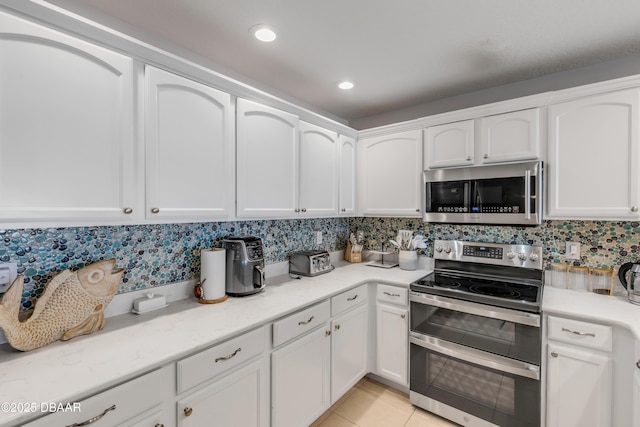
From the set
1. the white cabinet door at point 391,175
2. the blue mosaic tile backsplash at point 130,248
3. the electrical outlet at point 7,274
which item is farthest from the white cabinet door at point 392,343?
the electrical outlet at point 7,274

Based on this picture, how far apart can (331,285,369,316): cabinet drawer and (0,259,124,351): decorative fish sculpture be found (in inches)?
50.3

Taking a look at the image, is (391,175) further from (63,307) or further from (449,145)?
(63,307)

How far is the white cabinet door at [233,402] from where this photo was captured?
1.20 m

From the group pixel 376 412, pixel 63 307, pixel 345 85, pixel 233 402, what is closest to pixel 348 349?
pixel 376 412

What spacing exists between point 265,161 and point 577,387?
2.23 m

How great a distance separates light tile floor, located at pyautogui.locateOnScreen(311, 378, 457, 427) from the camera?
203 cm

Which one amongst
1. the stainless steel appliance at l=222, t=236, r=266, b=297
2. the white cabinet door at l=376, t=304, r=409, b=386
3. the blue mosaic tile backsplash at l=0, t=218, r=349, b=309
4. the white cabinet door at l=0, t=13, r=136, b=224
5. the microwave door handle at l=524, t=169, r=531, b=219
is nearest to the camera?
the white cabinet door at l=0, t=13, r=136, b=224

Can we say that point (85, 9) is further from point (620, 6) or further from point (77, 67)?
point (620, 6)

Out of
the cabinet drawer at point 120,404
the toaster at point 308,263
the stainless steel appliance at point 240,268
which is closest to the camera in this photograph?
the cabinet drawer at point 120,404

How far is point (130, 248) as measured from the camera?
1587 millimetres

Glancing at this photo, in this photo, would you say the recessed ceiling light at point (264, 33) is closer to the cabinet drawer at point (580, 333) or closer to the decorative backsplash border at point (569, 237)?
the decorative backsplash border at point (569, 237)

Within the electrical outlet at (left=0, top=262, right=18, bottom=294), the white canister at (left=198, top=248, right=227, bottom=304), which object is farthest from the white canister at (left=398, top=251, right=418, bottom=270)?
the electrical outlet at (left=0, top=262, right=18, bottom=294)

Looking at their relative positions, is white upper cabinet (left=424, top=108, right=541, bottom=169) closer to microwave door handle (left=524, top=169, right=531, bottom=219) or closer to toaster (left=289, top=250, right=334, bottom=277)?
microwave door handle (left=524, top=169, right=531, bottom=219)

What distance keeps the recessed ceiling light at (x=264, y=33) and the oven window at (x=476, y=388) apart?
226 centimetres
